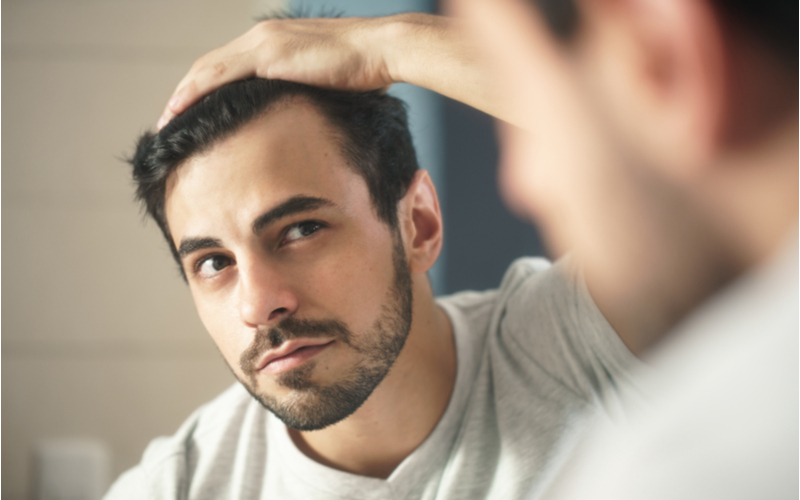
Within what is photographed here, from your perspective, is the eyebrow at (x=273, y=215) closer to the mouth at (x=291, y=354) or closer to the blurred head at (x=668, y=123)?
the mouth at (x=291, y=354)

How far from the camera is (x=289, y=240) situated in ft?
1.96

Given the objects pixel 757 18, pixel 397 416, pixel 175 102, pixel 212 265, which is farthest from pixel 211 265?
pixel 757 18

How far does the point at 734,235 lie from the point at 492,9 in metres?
0.28

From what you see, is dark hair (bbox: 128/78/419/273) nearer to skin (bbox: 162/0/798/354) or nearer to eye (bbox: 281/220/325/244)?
eye (bbox: 281/220/325/244)

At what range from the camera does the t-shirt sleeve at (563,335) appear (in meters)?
0.57

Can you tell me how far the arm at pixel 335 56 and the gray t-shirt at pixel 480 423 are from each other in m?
0.33

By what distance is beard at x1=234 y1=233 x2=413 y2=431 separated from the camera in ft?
1.87

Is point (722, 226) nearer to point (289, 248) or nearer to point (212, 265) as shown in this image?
point (289, 248)

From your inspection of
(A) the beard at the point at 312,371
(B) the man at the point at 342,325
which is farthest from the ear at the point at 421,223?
(A) the beard at the point at 312,371

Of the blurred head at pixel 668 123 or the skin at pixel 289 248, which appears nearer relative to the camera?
the blurred head at pixel 668 123

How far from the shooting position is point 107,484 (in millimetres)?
820

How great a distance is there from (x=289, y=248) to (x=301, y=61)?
0.80ft

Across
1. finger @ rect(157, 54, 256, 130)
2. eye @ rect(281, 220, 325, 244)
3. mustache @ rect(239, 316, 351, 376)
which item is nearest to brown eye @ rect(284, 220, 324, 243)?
eye @ rect(281, 220, 325, 244)

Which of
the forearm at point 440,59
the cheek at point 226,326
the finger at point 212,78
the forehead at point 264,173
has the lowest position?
the cheek at point 226,326
